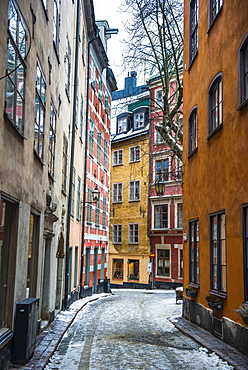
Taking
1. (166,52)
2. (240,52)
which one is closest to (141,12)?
(166,52)

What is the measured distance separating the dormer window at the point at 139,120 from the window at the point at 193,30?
23.5 metres

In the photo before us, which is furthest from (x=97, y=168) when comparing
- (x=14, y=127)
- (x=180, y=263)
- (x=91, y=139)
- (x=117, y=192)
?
(x=14, y=127)

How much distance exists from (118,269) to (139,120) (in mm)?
12991

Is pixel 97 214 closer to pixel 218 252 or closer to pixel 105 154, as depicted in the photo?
pixel 105 154

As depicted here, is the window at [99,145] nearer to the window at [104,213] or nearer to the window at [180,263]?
the window at [104,213]

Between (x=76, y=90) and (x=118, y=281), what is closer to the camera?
(x=76, y=90)

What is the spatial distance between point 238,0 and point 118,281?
30.8 meters

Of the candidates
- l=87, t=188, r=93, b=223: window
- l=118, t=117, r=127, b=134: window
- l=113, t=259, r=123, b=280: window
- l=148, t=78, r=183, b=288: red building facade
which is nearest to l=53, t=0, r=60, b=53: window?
l=87, t=188, r=93, b=223: window

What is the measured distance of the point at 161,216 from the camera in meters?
34.2

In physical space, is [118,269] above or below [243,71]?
below

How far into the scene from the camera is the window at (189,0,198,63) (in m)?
14.1

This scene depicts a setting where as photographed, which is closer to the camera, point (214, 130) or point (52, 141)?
point (214, 130)

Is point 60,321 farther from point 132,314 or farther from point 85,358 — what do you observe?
point 85,358

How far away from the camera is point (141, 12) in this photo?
17.0m
